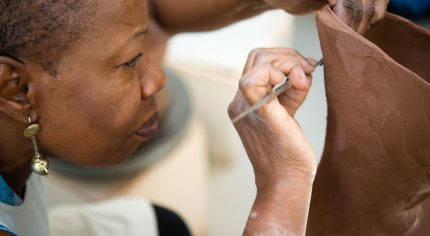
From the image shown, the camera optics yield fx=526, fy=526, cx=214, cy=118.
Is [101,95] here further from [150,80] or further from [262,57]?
[262,57]

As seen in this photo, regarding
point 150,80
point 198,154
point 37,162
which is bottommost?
point 198,154

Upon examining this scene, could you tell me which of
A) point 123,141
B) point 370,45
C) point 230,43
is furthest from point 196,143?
point 370,45

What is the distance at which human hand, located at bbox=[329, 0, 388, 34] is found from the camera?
2.36ft

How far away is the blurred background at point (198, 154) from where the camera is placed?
1.59 m

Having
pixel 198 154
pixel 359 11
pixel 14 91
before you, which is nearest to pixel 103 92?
pixel 14 91

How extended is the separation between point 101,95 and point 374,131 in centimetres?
40

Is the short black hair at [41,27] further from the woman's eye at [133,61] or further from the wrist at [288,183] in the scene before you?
the wrist at [288,183]

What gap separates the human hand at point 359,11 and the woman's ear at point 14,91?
438 mm

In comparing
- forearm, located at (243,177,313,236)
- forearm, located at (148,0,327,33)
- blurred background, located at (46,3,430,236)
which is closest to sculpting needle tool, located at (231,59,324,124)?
forearm, located at (243,177,313,236)

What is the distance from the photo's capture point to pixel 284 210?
2.27 feet

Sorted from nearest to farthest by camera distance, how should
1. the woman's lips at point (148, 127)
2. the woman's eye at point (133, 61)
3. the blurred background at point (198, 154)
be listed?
the woman's eye at point (133, 61), the woman's lips at point (148, 127), the blurred background at point (198, 154)

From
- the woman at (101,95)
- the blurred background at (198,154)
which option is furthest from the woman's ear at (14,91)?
the blurred background at (198,154)

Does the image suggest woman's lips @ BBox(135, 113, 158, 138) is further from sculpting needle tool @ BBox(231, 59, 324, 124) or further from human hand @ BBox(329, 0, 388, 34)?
human hand @ BBox(329, 0, 388, 34)

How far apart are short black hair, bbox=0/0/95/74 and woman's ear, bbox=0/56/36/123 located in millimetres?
14
